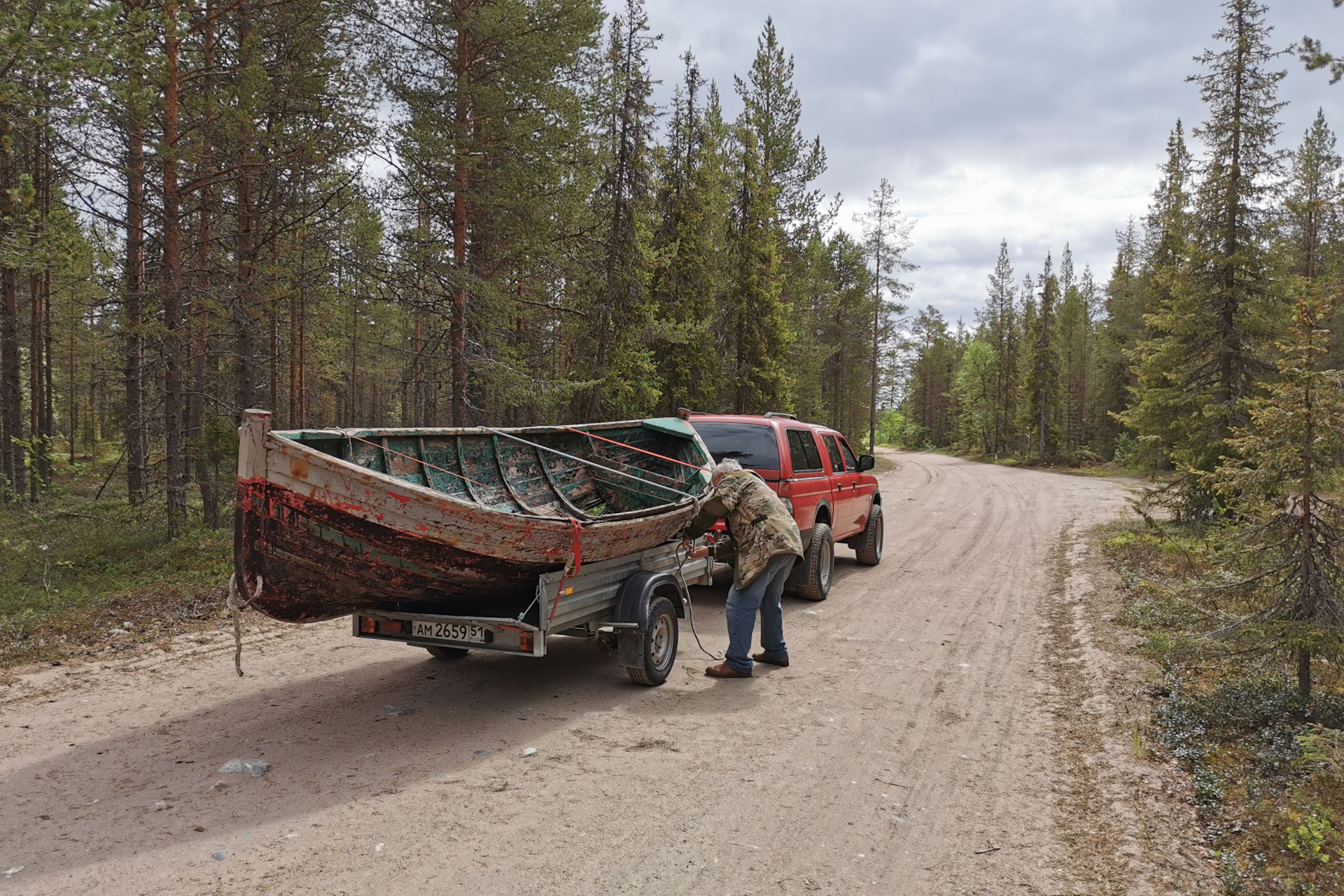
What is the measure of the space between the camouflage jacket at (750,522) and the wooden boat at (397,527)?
0.31m

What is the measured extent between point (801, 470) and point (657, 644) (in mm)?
3776

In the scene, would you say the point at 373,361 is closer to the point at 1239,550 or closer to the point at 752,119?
the point at 752,119

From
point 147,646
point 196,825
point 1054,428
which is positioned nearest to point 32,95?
point 147,646

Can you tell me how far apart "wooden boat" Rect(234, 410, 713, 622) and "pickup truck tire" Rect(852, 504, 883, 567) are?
17.9ft

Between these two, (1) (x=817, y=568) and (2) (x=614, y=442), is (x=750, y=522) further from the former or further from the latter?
(1) (x=817, y=568)

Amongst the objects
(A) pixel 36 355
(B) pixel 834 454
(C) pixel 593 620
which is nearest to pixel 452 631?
(C) pixel 593 620

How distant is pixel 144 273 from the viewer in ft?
38.6

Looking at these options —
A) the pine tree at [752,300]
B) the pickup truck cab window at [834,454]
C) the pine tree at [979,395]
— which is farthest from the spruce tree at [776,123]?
the pine tree at [979,395]

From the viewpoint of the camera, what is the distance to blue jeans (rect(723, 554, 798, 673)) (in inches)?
259

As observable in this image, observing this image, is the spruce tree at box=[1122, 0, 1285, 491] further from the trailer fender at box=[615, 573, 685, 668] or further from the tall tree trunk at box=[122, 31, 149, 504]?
the tall tree trunk at box=[122, 31, 149, 504]

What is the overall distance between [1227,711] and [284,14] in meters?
15.4

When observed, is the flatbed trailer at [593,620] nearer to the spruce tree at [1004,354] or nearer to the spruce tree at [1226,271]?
the spruce tree at [1226,271]

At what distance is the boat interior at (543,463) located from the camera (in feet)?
19.7

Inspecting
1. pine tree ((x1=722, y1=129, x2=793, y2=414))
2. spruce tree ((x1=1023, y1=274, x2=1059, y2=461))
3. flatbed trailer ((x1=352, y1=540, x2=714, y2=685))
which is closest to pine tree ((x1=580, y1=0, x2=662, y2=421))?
pine tree ((x1=722, y1=129, x2=793, y2=414))
